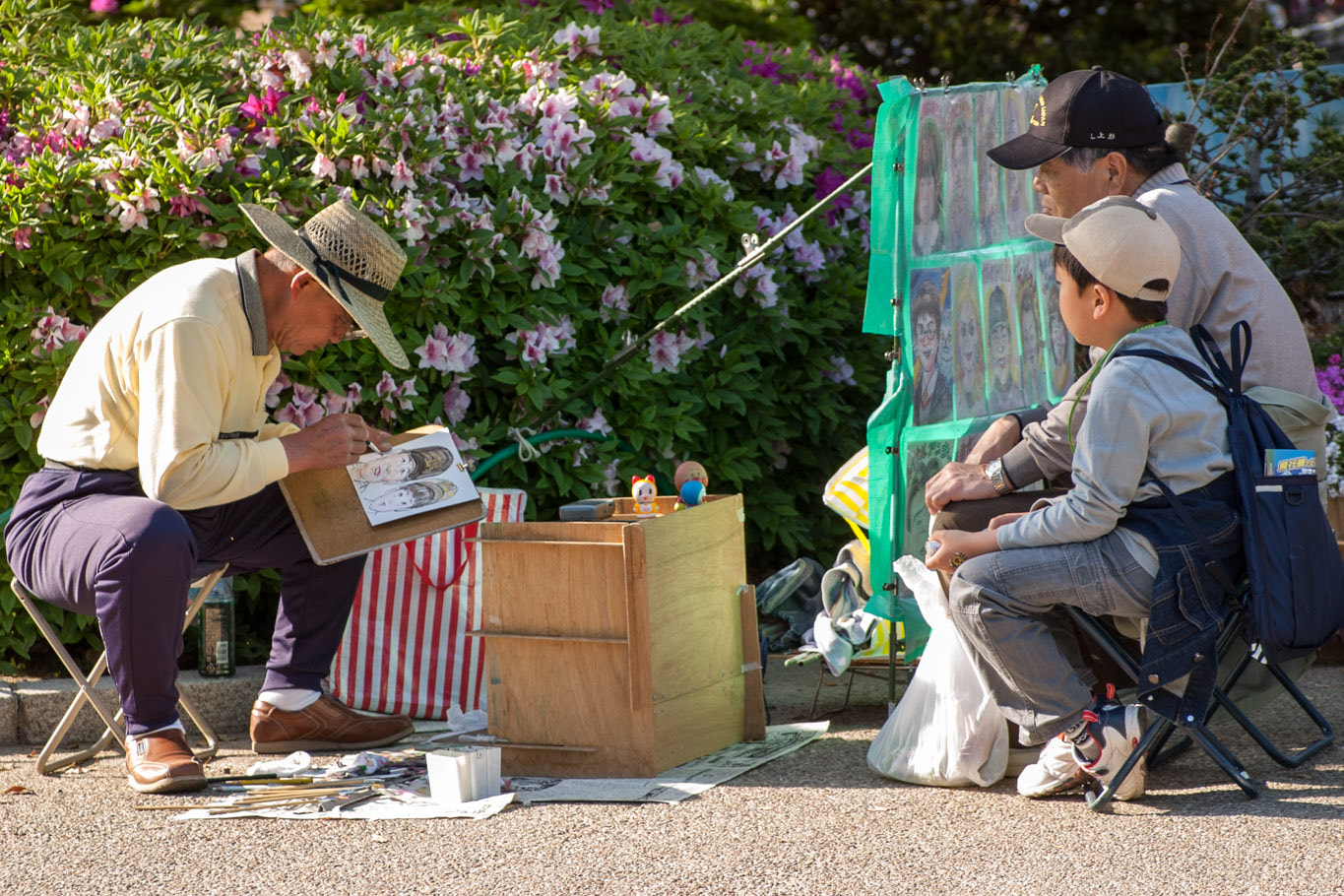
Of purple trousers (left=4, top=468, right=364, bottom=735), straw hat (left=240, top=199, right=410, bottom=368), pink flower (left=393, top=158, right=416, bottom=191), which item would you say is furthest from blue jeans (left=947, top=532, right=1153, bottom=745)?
pink flower (left=393, top=158, right=416, bottom=191)

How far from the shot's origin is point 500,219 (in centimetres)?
491

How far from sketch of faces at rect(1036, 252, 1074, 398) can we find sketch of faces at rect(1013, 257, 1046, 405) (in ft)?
0.15

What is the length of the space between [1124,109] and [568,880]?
8.01 ft

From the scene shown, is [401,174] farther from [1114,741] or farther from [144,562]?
[1114,741]

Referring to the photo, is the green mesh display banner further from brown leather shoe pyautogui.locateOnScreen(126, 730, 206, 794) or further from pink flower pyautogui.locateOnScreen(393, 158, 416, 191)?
brown leather shoe pyautogui.locateOnScreen(126, 730, 206, 794)

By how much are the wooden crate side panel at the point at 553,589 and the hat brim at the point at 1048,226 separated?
51.4 inches

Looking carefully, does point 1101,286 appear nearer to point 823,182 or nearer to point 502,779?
point 502,779

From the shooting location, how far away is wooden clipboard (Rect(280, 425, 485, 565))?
13.4ft

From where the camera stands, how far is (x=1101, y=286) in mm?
3562

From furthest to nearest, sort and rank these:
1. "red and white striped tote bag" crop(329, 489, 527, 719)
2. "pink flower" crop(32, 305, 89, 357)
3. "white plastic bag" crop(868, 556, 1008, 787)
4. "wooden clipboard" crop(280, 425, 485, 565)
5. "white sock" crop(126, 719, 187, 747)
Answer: "red and white striped tote bag" crop(329, 489, 527, 719) < "pink flower" crop(32, 305, 89, 357) < "wooden clipboard" crop(280, 425, 485, 565) < "white sock" crop(126, 719, 187, 747) < "white plastic bag" crop(868, 556, 1008, 787)

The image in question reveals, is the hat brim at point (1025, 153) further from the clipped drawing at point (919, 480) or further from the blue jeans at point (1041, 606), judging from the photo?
the blue jeans at point (1041, 606)

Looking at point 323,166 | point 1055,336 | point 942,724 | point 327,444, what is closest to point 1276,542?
point 942,724

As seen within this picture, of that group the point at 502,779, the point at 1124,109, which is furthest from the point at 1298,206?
the point at 502,779

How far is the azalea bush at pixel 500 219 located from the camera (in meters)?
4.58
